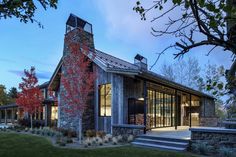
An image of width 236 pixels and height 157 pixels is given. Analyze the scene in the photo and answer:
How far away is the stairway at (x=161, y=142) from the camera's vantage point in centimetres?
1182

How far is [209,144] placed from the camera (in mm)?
11305

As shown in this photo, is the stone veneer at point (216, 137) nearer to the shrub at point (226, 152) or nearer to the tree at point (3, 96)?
the shrub at point (226, 152)

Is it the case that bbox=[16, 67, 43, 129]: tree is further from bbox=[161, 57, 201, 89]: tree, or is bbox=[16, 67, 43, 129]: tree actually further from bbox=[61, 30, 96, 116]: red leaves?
bbox=[161, 57, 201, 89]: tree

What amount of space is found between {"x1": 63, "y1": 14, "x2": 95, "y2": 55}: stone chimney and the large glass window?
2.84 m

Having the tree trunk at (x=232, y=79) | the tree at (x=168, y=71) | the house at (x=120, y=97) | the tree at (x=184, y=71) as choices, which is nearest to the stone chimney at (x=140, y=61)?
the house at (x=120, y=97)

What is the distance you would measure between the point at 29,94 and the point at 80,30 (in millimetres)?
9013

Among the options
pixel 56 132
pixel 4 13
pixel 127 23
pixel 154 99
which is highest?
pixel 4 13

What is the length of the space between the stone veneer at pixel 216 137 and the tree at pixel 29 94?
15.4 meters

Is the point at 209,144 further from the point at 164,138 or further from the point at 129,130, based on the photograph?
the point at 129,130

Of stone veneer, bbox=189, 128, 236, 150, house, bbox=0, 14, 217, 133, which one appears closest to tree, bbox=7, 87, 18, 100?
house, bbox=0, 14, 217, 133

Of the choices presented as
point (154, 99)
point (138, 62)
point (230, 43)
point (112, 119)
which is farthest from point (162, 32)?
point (138, 62)

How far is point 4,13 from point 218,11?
22.9 feet

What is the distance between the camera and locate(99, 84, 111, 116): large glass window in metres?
16.8

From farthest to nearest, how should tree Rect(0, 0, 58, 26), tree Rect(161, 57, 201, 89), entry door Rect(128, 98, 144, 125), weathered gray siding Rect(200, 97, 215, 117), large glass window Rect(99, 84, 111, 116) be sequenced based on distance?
tree Rect(161, 57, 201, 89) < weathered gray siding Rect(200, 97, 215, 117) < large glass window Rect(99, 84, 111, 116) < entry door Rect(128, 98, 144, 125) < tree Rect(0, 0, 58, 26)
